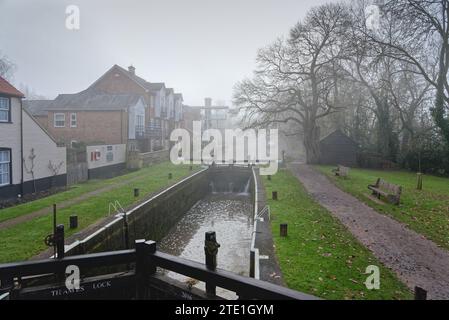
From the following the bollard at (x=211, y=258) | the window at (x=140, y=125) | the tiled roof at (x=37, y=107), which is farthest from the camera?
the tiled roof at (x=37, y=107)

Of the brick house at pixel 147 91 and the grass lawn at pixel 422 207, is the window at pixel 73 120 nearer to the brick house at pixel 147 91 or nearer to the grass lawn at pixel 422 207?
the brick house at pixel 147 91

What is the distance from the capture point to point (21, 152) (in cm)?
1841

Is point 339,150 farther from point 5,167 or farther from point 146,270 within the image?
point 146,270

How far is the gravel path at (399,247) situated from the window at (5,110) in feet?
56.2

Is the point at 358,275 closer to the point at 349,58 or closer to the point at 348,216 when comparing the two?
the point at 348,216

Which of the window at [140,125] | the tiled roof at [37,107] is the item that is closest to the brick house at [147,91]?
the window at [140,125]

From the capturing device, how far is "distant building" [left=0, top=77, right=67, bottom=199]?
56.7ft

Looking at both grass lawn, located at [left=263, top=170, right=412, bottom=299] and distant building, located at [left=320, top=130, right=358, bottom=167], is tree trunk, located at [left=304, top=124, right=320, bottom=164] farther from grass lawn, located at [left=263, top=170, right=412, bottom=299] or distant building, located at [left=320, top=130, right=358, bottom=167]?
grass lawn, located at [left=263, top=170, right=412, bottom=299]

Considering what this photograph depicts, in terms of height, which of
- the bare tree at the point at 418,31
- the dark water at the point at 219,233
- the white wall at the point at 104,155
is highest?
the bare tree at the point at 418,31

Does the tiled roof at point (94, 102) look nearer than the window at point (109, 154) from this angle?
No

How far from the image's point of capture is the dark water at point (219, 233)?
43.0 ft

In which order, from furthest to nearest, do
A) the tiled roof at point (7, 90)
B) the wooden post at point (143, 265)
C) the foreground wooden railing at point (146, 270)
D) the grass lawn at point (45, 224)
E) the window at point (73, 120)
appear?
the window at point (73, 120) < the tiled roof at point (7, 90) < the grass lawn at point (45, 224) < the wooden post at point (143, 265) < the foreground wooden railing at point (146, 270)

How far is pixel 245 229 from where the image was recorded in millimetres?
18469
